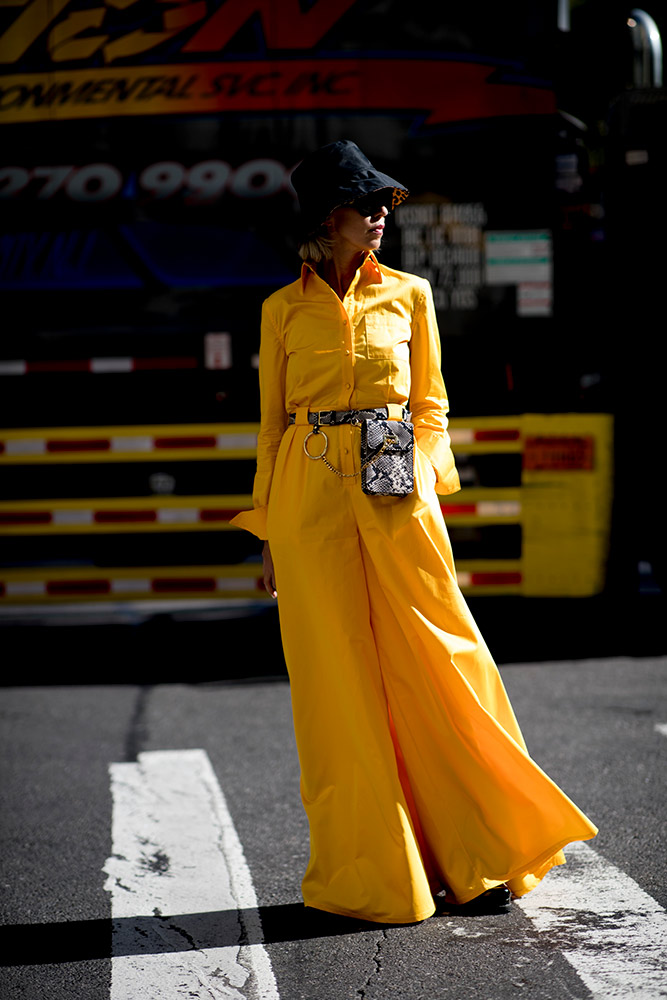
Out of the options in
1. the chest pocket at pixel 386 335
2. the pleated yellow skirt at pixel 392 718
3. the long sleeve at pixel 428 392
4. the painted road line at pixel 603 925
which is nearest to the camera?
the painted road line at pixel 603 925

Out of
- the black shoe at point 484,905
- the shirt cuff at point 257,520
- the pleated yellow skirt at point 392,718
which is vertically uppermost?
the shirt cuff at point 257,520

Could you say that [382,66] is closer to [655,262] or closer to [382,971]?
[655,262]

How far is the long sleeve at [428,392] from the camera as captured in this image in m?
3.33

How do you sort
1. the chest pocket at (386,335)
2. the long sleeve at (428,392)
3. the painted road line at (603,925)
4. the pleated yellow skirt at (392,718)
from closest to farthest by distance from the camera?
the painted road line at (603,925)
the pleated yellow skirt at (392,718)
the chest pocket at (386,335)
the long sleeve at (428,392)

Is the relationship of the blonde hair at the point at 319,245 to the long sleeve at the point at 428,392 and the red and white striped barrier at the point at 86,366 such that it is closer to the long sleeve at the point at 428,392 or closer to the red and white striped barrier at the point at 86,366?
the long sleeve at the point at 428,392

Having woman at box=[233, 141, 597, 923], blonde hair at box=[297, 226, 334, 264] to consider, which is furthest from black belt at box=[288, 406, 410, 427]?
blonde hair at box=[297, 226, 334, 264]

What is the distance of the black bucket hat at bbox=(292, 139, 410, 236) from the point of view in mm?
3156

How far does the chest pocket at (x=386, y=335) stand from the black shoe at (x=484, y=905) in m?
1.39

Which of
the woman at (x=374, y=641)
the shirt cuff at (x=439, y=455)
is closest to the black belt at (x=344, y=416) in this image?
the woman at (x=374, y=641)

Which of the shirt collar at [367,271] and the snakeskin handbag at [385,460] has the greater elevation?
the shirt collar at [367,271]

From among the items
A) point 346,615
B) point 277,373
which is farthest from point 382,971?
point 277,373

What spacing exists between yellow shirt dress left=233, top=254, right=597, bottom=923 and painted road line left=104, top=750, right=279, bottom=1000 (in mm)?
271

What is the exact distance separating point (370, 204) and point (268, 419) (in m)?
0.62

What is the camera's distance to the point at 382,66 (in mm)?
6379
